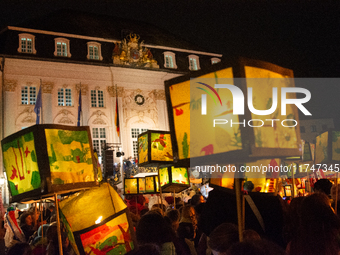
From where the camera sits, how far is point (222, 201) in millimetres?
4176

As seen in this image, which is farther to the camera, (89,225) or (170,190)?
(170,190)

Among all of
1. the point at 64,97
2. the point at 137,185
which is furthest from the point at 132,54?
the point at 137,185

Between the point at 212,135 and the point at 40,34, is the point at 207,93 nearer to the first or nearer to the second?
the point at 212,135

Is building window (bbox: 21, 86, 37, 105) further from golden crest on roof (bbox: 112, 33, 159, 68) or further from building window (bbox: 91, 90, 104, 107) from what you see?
golden crest on roof (bbox: 112, 33, 159, 68)

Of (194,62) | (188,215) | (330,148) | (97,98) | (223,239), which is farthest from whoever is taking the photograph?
(194,62)

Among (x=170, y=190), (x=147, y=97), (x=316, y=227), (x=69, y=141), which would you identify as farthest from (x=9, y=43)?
(x=316, y=227)

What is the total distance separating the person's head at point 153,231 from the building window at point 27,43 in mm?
26242

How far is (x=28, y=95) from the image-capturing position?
87.3ft

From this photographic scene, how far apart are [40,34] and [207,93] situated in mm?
27937

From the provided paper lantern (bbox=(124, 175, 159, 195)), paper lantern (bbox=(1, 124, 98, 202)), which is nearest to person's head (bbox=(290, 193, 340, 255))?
paper lantern (bbox=(1, 124, 98, 202))

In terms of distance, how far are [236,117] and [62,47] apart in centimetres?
2823

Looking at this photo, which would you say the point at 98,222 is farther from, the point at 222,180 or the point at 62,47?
the point at 62,47

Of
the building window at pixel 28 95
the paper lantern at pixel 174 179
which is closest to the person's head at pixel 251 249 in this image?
the paper lantern at pixel 174 179

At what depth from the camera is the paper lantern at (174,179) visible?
869 cm
